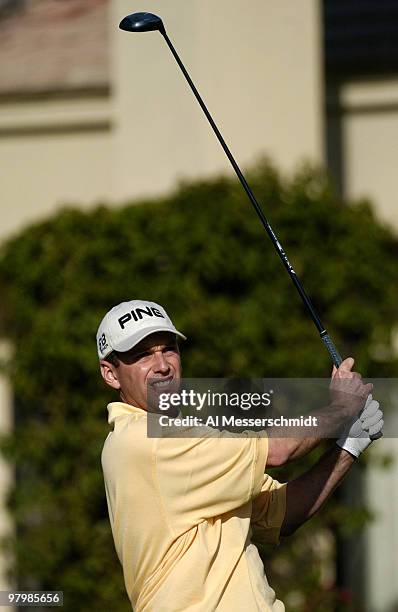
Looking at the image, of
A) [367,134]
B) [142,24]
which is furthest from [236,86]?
[142,24]

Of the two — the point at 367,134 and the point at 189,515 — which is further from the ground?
the point at 189,515

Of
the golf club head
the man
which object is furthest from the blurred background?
the man

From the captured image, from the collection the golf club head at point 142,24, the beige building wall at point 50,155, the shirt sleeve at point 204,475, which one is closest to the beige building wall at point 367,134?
the beige building wall at point 50,155

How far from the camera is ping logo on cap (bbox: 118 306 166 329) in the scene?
3.61 metres

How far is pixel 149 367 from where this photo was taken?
360 cm

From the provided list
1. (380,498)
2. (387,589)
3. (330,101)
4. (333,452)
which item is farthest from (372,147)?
(333,452)

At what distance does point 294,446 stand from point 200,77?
4.60m

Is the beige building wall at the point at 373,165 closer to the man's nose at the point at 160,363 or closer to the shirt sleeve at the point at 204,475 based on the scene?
the man's nose at the point at 160,363

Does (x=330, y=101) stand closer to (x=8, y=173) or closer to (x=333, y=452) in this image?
(x=8, y=173)

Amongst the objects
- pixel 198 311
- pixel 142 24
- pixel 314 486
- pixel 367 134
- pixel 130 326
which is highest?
pixel 142 24

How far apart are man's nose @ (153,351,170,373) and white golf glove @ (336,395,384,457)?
19.2 inches

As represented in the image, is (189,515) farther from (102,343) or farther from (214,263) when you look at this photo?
(214,263)

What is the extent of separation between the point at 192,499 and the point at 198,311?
161 inches

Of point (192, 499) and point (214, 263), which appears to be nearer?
point (192, 499)
